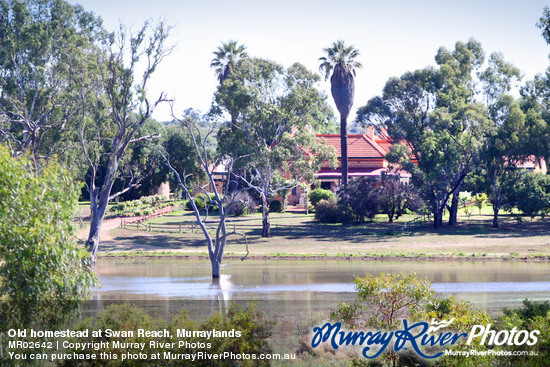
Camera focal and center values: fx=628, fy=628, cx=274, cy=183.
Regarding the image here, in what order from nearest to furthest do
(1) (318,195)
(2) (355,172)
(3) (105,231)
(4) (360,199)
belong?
(3) (105,231) < (4) (360,199) < (1) (318,195) < (2) (355,172)

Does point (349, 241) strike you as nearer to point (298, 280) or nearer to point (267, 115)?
point (267, 115)

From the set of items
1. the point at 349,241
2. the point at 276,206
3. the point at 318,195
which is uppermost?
the point at 318,195

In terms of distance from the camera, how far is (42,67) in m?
46.4

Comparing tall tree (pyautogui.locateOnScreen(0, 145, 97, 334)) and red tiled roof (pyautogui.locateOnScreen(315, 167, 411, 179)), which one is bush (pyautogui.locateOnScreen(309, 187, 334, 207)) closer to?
red tiled roof (pyautogui.locateOnScreen(315, 167, 411, 179))

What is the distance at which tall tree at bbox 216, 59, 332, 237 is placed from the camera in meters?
49.5

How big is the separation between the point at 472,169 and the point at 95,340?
45.4m

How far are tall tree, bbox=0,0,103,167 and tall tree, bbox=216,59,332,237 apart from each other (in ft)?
38.2

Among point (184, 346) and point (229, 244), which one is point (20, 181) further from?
→ point (229, 244)

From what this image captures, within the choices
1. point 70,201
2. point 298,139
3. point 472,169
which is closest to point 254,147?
point 298,139

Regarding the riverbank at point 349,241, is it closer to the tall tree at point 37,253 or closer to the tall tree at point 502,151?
the tall tree at point 502,151

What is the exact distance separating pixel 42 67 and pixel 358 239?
27.1 metres

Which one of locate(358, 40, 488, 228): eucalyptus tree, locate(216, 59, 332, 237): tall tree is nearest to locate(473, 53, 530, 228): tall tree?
locate(358, 40, 488, 228): eucalyptus tree

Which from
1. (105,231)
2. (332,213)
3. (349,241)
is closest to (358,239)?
(349,241)

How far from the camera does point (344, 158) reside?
64.5 metres
